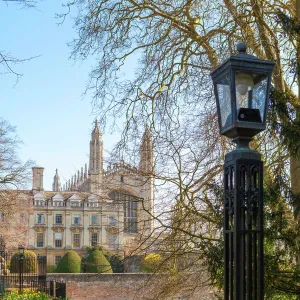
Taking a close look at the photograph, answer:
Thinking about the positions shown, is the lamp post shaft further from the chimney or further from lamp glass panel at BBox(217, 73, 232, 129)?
the chimney

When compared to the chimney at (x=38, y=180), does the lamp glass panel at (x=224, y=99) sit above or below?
below

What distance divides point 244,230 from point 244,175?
13.7 inches

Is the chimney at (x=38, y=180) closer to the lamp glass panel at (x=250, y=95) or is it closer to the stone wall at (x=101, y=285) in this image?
the stone wall at (x=101, y=285)

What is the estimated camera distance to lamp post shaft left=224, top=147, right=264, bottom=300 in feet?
12.4

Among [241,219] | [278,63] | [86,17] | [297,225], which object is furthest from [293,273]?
[86,17]

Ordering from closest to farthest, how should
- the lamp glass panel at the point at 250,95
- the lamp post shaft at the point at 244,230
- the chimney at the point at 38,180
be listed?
the lamp post shaft at the point at 244,230
the lamp glass panel at the point at 250,95
the chimney at the point at 38,180

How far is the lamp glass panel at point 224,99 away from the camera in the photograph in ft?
13.0

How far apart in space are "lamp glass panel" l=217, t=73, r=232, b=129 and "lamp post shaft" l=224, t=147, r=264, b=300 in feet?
0.73

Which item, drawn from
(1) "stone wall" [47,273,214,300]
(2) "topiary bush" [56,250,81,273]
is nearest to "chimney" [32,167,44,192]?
(2) "topiary bush" [56,250,81,273]

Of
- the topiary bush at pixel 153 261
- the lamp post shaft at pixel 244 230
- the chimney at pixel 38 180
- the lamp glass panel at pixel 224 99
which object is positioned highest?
the chimney at pixel 38 180

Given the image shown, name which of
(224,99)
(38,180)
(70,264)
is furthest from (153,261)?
(38,180)

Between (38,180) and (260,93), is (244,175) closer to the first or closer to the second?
(260,93)

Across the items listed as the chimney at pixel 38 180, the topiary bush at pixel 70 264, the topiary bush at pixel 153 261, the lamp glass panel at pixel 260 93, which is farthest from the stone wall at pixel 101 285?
the chimney at pixel 38 180

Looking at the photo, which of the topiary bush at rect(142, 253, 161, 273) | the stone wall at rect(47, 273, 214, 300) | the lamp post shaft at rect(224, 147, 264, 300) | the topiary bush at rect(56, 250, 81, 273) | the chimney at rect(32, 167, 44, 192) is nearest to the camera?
the lamp post shaft at rect(224, 147, 264, 300)
